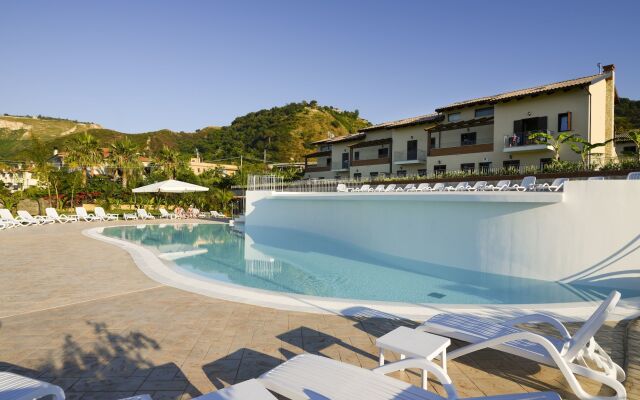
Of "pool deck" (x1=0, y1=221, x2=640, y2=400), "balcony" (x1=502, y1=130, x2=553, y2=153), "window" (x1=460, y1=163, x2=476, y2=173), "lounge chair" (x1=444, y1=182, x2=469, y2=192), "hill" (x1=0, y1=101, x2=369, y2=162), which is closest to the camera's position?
"pool deck" (x1=0, y1=221, x2=640, y2=400)

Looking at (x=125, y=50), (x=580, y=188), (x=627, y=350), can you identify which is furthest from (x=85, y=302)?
(x=125, y=50)

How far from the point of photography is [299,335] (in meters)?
4.88

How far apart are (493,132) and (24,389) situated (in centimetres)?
2824

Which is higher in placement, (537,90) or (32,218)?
(537,90)

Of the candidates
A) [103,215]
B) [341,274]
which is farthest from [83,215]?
[341,274]

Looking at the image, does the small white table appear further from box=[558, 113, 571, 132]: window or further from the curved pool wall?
box=[558, 113, 571, 132]: window

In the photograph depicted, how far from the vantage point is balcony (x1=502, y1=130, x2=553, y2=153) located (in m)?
23.0

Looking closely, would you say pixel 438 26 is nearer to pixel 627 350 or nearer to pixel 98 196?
pixel 627 350

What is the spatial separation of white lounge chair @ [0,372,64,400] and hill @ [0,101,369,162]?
6290cm

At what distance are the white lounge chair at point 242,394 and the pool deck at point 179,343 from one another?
3.21ft

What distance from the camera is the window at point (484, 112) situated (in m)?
27.0

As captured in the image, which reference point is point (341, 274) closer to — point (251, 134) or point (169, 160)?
point (169, 160)

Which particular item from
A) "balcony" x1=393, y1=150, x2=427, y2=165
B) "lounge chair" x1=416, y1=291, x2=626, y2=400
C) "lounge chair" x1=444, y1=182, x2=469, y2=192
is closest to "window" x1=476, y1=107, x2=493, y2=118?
"balcony" x1=393, y1=150, x2=427, y2=165

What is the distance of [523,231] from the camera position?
33.4 feet
